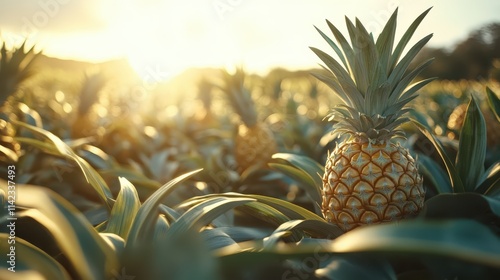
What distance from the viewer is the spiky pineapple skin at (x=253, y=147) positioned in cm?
412

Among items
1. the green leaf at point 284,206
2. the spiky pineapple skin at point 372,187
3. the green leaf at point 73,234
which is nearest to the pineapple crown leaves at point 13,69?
the green leaf at point 284,206

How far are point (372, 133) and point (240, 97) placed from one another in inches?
106

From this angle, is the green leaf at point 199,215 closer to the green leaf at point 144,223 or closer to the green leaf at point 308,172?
Answer: the green leaf at point 144,223

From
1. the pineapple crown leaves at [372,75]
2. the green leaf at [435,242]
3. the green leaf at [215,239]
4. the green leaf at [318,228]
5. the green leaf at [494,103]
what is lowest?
the green leaf at [318,228]

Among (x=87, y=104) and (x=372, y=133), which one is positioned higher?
(x=87, y=104)

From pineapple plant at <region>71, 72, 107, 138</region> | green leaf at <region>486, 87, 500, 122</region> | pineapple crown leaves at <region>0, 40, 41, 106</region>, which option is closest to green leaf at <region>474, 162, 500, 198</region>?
green leaf at <region>486, 87, 500, 122</region>

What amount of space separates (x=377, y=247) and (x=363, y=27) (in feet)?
3.65

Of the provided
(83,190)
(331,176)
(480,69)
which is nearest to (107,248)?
(331,176)

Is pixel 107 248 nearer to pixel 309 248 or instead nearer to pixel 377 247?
pixel 309 248

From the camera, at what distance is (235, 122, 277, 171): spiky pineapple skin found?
162 inches

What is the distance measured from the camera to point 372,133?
1929 mm

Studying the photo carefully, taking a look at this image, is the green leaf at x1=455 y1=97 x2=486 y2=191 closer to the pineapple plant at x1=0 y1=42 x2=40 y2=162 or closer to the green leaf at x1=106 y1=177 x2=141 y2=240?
the green leaf at x1=106 y1=177 x2=141 y2=240

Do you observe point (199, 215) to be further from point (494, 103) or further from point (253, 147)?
point (253, 147)

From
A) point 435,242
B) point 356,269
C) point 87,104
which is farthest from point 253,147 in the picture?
point 435,242
